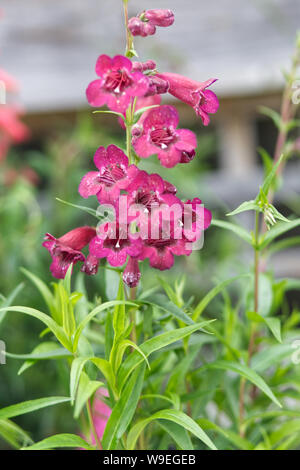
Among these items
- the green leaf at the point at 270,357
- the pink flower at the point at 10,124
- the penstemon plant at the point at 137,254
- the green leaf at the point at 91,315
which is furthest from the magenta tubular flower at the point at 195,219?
the pink flower at the point at 10,124

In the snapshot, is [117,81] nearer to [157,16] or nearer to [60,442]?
[157,16]

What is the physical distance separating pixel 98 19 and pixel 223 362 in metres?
2.74

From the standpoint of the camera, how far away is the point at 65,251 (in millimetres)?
706

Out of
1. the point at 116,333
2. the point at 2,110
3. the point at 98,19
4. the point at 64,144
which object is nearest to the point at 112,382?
the point at 116,333

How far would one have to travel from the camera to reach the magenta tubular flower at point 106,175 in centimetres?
66

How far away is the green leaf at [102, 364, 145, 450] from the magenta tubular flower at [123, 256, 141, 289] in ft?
0.41

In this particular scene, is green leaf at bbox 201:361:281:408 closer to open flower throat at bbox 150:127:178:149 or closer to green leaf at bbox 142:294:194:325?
green leaf at bbox 142:294:194:325

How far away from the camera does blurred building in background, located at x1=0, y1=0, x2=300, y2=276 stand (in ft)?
8.93

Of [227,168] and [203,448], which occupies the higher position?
[227,168]

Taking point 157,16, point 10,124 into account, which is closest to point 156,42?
point 10,124

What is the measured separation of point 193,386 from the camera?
0.92 m

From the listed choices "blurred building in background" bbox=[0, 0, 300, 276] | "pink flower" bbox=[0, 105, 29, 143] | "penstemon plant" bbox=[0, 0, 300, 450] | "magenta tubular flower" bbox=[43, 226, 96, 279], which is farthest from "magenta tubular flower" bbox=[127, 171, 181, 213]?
"blurred building in background" bbox=[0, 0, 300, 276]
